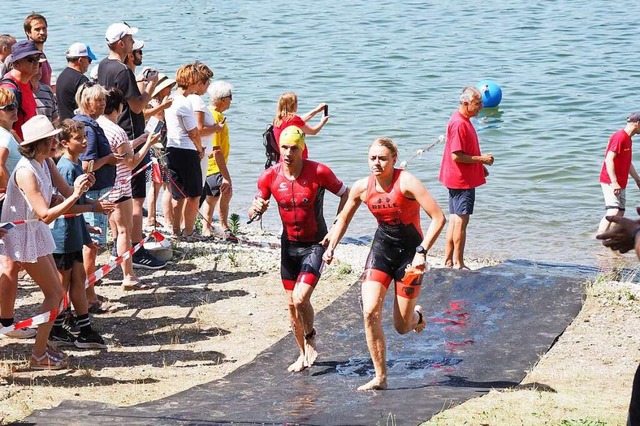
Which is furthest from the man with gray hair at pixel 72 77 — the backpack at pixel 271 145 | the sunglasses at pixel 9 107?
the sunglasses at pixel 9 107

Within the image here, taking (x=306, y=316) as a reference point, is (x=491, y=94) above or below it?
below

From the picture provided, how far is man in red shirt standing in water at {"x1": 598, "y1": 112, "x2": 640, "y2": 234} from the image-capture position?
1233cm

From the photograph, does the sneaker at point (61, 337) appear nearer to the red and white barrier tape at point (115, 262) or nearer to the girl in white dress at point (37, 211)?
the red and white barrier tape at point (115, 262)

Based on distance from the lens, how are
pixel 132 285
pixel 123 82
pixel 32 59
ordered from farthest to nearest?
pixel 123 82
pixel 132 285
pixel 32 59

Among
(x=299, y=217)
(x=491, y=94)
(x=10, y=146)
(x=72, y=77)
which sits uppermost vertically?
(x=10, y=146)

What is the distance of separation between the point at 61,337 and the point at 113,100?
2.24m

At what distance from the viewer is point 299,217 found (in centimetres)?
833

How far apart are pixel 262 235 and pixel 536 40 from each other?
51.0 feet

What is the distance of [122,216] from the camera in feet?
32.5

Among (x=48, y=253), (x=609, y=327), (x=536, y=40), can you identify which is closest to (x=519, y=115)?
(x=536, y=40)

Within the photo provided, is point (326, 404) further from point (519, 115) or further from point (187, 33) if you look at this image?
point (187, 33)

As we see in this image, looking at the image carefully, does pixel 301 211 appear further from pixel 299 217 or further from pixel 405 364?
pixel 405 364

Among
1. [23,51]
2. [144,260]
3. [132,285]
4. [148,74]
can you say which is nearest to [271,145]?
[148,74]

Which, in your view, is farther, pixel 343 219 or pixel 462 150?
pixel 462 150
